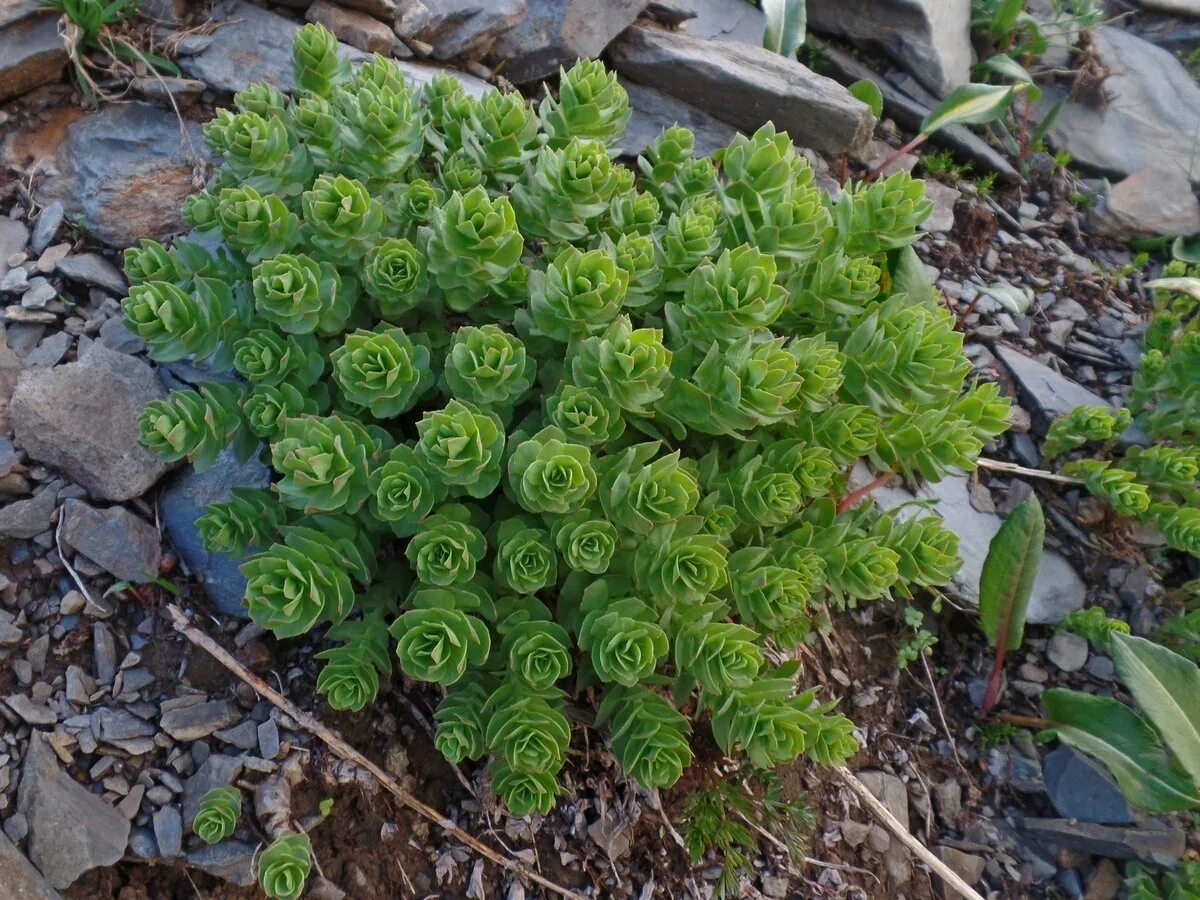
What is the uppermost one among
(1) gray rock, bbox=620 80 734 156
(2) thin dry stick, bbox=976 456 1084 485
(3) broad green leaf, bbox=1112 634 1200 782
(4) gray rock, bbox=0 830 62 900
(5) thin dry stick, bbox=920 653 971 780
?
(1) gray rock, bbox=620 80 734 156

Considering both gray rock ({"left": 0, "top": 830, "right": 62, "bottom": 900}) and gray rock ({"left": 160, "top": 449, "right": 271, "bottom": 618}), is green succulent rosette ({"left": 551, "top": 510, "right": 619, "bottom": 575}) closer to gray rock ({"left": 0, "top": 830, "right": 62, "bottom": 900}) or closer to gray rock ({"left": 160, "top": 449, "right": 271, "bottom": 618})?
gray rock ({"left": 160, "top": 449, "right": 271, "bottom": 618})

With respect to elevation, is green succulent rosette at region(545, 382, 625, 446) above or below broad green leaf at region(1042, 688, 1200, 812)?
above

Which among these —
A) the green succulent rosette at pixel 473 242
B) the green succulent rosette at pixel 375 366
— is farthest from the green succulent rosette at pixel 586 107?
the green succulent rosette at pixel 375 366

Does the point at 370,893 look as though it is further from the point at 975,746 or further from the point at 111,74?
Answer: the point at 111,74

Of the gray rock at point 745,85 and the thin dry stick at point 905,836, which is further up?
the gray rock at point 745,85

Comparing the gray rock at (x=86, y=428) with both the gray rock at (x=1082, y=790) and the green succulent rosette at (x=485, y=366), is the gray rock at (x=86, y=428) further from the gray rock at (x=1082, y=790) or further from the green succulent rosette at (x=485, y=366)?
the gray rock at (x=1082, y=790)

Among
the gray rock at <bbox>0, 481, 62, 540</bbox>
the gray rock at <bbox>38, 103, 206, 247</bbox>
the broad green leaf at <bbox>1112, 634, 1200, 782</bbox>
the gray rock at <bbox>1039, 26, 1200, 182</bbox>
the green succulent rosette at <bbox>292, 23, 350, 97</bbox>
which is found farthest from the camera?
the gray rock at <bbox>1039, 26, 1200, 182</bbox>

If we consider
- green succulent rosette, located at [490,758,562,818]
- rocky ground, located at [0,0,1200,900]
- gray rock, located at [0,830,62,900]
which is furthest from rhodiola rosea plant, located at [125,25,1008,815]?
gray rock, located at [0,830,62,900]
